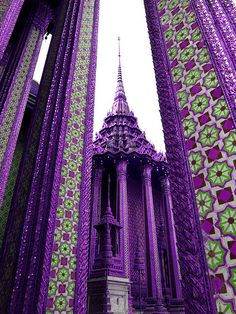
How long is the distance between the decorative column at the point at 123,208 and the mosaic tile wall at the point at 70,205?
7603mm

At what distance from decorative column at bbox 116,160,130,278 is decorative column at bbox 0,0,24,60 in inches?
335

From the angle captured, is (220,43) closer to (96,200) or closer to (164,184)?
(96,200)

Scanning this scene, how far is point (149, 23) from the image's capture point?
232 cm

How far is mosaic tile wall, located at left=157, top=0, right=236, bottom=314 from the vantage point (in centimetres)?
108

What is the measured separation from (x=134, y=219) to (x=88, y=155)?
32.1 ft

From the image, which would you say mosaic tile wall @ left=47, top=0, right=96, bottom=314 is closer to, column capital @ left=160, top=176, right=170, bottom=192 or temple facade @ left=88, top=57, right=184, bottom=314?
temple facade @ left=88, top=57, right=184, bottom=314

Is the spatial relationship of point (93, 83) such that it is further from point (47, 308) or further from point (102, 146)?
point (102, 146)

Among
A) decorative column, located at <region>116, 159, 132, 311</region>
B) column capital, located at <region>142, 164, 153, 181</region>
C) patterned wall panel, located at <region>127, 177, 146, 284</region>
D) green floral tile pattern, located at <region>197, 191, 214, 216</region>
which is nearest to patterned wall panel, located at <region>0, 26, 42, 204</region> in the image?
green floral tile pattern, located at <region>197, 191, 214, 216</region>

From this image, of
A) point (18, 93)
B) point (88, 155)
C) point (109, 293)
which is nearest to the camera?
point (88, 155)

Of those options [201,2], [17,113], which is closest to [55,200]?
[201,2]

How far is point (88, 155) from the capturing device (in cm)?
336

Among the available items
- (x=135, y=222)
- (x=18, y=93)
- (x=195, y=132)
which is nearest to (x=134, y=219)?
(x=135, y=222)

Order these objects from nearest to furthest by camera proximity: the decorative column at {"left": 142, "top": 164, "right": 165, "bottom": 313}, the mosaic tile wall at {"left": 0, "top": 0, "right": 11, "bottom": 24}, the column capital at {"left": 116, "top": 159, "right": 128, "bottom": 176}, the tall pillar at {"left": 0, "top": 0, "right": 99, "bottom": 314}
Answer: the tall pillar at {"left": 0, "top": 0, "right": 99, "bottom": 314}, the mosaic tile wall at {"left": 0, "top": 0, "right": 11, "bottom": 24}, the decorative column at {"left": 142, "top": 164, "right": 165, "bottom": 313}, the column capital at {"left": 116, "top": 159, "right": 128, "bottom": 176}

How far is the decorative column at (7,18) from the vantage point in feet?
10.5
